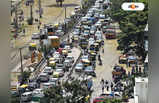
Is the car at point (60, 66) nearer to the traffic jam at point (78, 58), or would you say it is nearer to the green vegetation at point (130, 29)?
the traffic jam at point (78, 58)

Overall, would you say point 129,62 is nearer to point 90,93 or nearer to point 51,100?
point 90,93

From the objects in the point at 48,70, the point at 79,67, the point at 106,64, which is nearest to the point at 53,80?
the point at 48,70

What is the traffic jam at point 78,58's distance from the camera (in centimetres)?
337

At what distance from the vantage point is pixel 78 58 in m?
3.54

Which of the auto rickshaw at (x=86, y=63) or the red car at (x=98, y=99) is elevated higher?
the auto rickshaw at (x=86, y=63)

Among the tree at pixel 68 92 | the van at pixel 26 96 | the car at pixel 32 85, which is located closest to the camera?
the tree at pixel 68 92

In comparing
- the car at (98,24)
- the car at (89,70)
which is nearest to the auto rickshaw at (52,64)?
the car at (89,70)

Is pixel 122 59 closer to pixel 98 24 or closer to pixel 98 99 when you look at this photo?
pixel 98 24

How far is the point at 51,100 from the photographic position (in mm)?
3025

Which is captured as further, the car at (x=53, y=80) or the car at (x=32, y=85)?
the car at (x=53, y=80)

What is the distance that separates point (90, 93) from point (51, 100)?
505mm

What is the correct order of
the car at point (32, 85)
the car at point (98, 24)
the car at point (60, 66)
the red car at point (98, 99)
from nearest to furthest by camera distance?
the red car at point (98, 99) → the car at point (32, 85) → the car at point (60, 66) → the car at point (98, 24)
